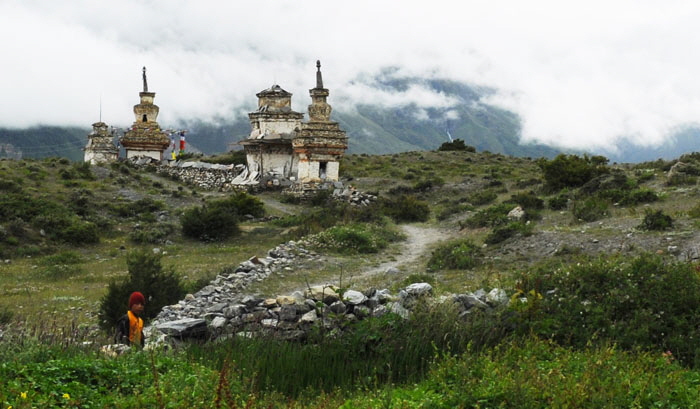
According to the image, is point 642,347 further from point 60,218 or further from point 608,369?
point 60,218

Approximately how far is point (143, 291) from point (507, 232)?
9650 mm

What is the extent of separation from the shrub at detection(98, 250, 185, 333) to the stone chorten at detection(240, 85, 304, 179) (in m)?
21.7

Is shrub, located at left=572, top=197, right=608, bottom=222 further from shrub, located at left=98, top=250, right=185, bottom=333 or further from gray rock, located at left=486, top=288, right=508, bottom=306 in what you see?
shrub, located at left=98, top=250, right=185, bottom=333

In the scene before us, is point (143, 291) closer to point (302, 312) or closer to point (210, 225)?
point (302, 312)

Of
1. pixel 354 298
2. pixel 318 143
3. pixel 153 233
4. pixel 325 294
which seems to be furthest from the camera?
pixel 318 143

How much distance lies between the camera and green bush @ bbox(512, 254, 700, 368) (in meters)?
7.61

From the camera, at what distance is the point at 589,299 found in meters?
8.45

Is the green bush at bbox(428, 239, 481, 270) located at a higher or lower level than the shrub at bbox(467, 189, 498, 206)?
lower

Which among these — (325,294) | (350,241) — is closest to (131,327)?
(325,294)

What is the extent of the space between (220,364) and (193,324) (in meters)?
1.62

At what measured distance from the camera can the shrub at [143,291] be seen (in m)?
11.3

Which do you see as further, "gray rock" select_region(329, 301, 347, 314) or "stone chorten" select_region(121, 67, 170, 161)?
"stone chorten" select_region(121, 67, 170, 161)

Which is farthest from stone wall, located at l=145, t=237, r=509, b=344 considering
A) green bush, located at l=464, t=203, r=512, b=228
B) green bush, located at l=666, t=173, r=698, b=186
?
green bush, located at l=666, t=173, r=698, b=186

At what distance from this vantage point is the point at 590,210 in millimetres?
18797
